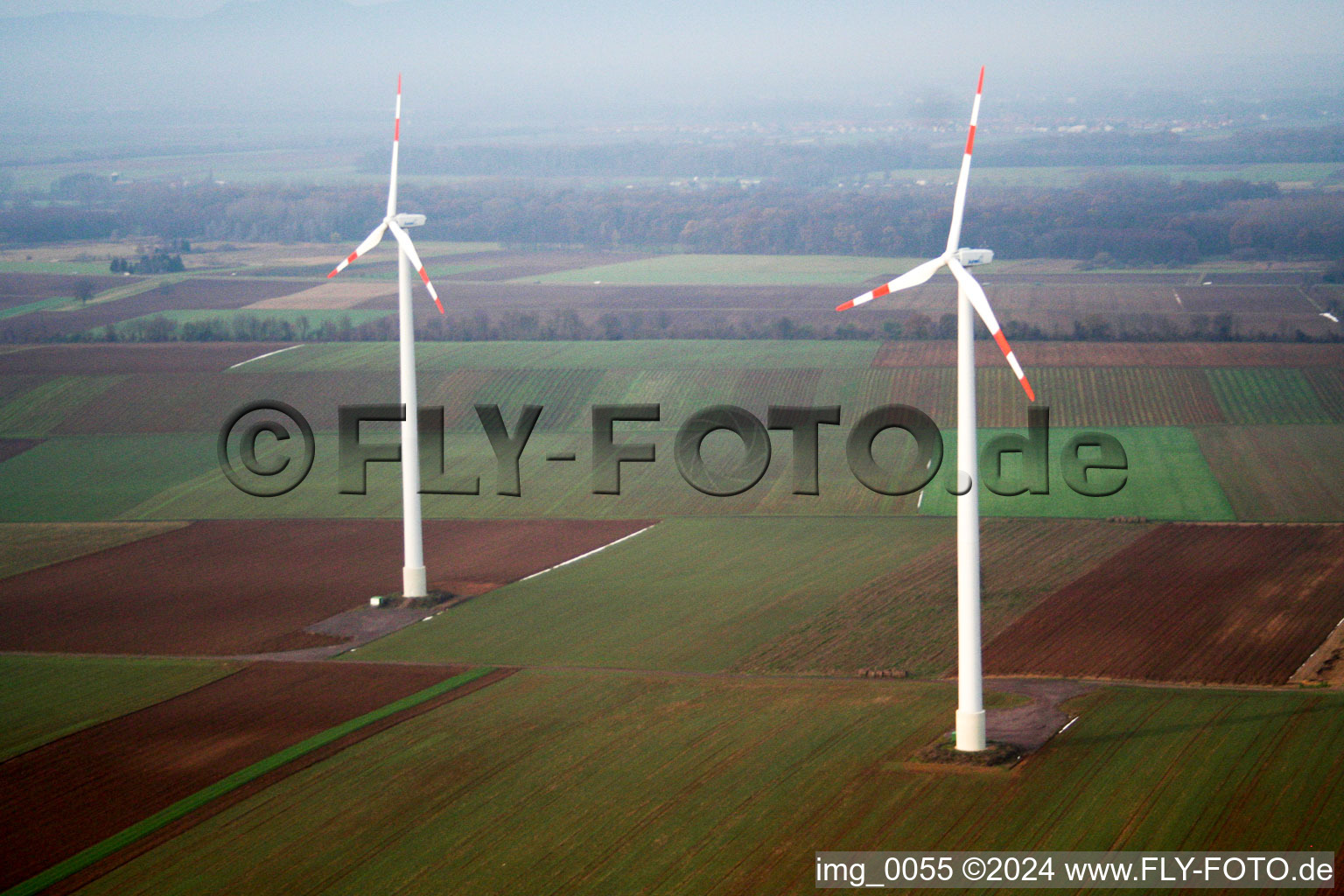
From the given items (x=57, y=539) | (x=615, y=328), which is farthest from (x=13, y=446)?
(x=615, y=328)

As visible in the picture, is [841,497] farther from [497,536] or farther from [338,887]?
[338,887]

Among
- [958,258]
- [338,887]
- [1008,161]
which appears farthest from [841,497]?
[1008,161]

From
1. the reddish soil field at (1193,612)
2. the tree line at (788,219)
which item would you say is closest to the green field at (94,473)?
the reddish soil field at (1193,612)

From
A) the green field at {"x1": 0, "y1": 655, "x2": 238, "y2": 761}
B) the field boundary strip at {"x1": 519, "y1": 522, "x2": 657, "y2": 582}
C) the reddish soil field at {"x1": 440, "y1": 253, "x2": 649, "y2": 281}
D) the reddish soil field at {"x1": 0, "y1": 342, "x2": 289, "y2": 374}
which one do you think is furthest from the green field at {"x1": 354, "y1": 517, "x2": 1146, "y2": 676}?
the reddish soil field at {"x1": 440, "y1": 253, "x2": 649, "y2": 281}

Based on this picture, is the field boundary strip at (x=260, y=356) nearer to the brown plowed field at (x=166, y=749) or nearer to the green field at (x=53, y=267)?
the green field at (x=53, y=267)

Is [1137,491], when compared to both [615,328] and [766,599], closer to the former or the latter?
[766,599]
